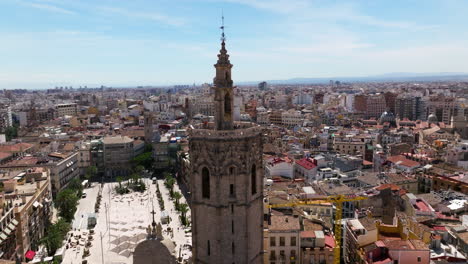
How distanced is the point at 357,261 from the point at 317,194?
12697mm

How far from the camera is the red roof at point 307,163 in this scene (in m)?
66.7

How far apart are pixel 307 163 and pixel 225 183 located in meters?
48.0

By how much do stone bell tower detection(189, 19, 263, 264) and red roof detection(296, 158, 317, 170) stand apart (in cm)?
4475

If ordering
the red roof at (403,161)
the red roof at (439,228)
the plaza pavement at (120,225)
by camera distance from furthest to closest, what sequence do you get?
1. the red roof at (403,161)
2. the plaza pavement at (120,225)
3. the red roof at (439,228)

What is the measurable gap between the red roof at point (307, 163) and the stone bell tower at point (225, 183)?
44.7 metres

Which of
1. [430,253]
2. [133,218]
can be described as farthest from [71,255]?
[430,253]

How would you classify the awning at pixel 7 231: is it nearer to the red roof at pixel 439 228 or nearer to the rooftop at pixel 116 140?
the red roof at pixel 439 228

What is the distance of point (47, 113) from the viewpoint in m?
185

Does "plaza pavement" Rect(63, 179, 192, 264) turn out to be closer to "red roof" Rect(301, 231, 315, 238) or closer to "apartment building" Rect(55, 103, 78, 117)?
"red roof" Rect(301, 231, 315, 238)

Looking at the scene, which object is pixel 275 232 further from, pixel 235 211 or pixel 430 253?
pixel 235 211

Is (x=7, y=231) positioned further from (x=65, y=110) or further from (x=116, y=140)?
(x=65, y=110)

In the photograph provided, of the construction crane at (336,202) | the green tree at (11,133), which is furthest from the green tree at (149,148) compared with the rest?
the construction crane at (336,202)

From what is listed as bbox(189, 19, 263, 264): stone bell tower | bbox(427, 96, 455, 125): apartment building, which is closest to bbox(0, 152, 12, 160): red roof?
bbox(189, 19, 263, 264): stone bell tower

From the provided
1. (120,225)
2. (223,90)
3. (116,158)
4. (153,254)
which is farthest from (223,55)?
(116,158)
